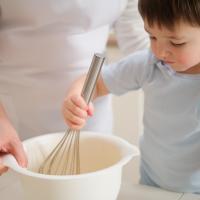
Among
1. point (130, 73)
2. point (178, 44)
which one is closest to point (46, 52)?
point (130, 73)

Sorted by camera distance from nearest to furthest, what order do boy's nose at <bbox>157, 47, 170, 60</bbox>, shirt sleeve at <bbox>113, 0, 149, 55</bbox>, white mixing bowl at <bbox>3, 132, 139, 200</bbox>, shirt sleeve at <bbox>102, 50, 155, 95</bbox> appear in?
white mixing bowl at <bbox>3, 132, 139, 200</bbox> < boy's nose at <bbox>157, 47, 170, 60</bbox> < shirt sleeve at <bbox>102, 50, 155, 95</bbox> < shirt sleeve at <bbox>113, 0, 149, 55</bbox>

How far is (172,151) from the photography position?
808 mm

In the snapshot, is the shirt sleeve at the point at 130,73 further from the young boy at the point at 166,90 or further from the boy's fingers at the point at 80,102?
the boy's fingers at the point at 80,102

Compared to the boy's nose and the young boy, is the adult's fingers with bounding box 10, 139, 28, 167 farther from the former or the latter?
the boy's nose

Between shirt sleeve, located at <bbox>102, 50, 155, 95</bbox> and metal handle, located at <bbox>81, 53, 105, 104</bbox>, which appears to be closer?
metal handle, located at <bbox>81, 53, 105, 104</bbox>

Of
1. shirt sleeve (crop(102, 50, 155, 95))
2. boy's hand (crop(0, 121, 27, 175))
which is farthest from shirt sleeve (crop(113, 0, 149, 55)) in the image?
boy's hand (crop(0, 121, 27, 175))

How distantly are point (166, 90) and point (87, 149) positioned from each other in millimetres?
169

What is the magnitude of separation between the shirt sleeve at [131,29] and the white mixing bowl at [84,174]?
37 centimetres

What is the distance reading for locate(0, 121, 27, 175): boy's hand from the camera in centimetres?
67

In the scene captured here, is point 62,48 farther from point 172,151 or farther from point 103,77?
point 172,151

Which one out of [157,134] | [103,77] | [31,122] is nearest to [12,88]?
[31,122]

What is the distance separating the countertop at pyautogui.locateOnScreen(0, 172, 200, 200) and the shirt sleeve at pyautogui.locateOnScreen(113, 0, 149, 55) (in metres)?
0.37

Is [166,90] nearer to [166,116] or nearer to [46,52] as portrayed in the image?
[166,116]

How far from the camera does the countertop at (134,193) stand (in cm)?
75
